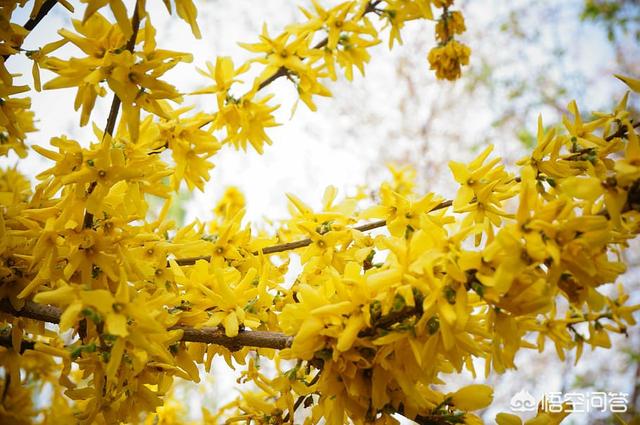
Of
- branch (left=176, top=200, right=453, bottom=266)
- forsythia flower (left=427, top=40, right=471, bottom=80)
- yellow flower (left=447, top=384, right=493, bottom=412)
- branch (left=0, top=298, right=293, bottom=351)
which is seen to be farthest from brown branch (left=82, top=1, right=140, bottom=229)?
forsythia flower (left=427, top=40, right=471, bottom=80)

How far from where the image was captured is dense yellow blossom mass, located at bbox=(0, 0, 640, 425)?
89 centimetres

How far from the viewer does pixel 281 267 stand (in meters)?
1.62

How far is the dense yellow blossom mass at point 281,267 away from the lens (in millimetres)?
885

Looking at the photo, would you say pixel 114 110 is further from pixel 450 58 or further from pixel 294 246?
pixel 450 58

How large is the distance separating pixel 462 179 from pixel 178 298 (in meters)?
0.85

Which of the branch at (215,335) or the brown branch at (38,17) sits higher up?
the brown branch at (38,17)

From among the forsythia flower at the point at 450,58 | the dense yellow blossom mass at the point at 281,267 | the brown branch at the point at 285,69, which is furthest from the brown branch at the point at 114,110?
the forsythia flower at the point at 450,58

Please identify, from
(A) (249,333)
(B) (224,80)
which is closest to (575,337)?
(A) (249,333)

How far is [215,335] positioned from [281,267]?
494 mm

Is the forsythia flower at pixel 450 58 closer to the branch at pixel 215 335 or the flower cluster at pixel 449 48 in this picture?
the flower cluster at pixel 449 48
